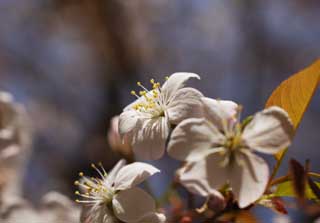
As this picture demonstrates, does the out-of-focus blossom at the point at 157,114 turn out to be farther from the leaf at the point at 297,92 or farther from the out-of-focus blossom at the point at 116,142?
the out-of-focus blossom at the point at 116,142

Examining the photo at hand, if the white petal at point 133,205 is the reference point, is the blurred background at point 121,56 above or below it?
above

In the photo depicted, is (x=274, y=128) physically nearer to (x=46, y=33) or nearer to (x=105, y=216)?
(x=105, y=216)

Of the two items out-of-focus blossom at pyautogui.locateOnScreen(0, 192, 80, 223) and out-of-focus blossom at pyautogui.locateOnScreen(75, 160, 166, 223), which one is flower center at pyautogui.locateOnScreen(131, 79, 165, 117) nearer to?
out-of-focus blossom at pyautogui.locateOnScreen(75, 160, 166, 223)

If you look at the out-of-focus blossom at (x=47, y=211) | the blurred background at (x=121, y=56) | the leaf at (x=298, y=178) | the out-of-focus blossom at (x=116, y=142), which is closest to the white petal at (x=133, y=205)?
the leaf at (x=298, y=178)

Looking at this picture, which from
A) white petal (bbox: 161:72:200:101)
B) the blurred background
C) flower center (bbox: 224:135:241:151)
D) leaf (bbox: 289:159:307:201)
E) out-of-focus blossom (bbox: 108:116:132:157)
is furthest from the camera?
the blurred background

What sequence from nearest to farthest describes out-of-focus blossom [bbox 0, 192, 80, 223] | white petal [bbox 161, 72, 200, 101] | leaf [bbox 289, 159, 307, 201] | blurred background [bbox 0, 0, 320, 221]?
leaf [bbox 289, 159, 307, 201] → white petal [bbox 161, 72, 200, 101] → out-of-focus blossom [bbox 0, 192, 80, 223] → blurred background [bbox 0, 0, 320, 221]

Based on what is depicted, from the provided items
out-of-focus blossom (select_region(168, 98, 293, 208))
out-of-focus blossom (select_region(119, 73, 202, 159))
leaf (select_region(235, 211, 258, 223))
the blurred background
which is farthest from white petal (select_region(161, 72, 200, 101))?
the blurred background
